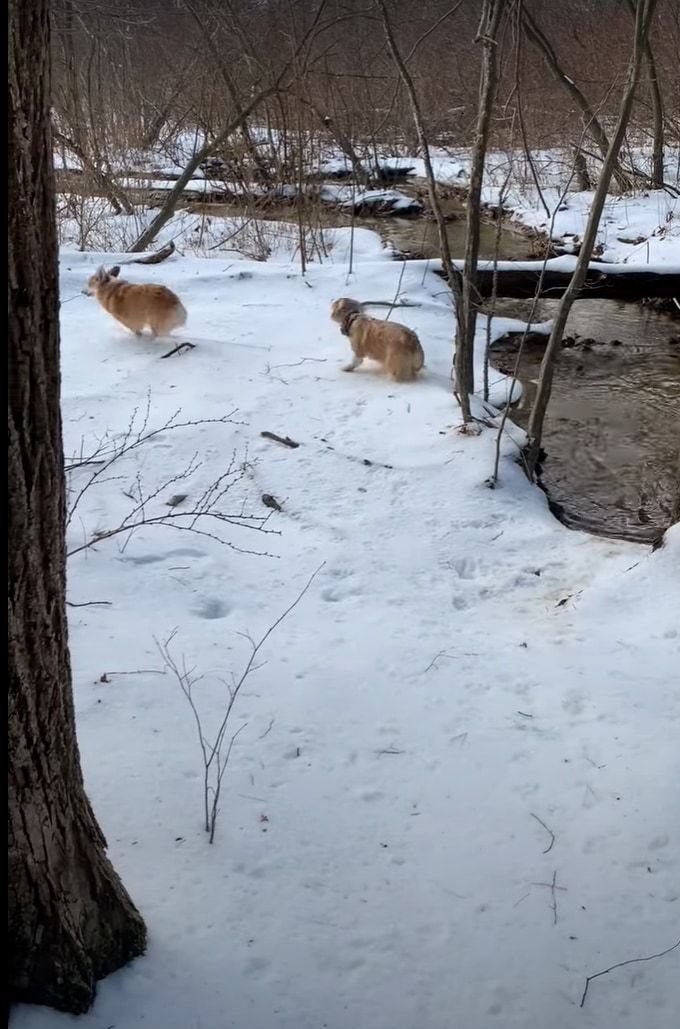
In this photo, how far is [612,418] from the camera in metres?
7.59

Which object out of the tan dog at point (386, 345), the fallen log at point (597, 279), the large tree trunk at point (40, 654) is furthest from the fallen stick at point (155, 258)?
the large tree trunk at point (40, 654)

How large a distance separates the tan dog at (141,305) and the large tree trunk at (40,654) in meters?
6.60

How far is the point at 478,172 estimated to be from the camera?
6059mm

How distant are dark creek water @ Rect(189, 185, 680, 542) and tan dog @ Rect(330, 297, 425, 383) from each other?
1000 millimetres

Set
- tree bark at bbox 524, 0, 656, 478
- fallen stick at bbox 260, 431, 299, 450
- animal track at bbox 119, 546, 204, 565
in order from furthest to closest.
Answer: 1. fallen stick at bbox 260, 431, 299, 450
2. tree bark at bbox 524, 0, 656, 478
3. animal track at bbox 119, 546, 204, 565

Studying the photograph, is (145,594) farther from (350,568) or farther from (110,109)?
(110,109)

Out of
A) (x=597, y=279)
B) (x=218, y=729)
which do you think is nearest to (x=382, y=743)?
(x=218, y=729)

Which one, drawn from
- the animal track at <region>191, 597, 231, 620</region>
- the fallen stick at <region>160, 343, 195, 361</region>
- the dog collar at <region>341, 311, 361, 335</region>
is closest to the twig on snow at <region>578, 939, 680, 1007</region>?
the animal track at <region>191, 597, 231, 620</region>

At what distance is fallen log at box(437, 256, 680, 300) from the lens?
10812 millimetres

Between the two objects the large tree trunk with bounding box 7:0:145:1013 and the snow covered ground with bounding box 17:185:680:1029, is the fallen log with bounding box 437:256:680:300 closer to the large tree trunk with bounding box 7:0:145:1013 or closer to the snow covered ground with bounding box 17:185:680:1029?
the snow covered ground with bounding box 17:185:680:1029

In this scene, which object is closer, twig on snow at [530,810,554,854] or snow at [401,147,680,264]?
twig on snow at [530,810,554,854]

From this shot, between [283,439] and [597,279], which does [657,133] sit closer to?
[597,279]

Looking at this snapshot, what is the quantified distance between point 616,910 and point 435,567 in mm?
2498

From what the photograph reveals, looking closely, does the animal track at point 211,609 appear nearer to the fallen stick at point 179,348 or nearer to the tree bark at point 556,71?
the fallen stick at point 179,348
